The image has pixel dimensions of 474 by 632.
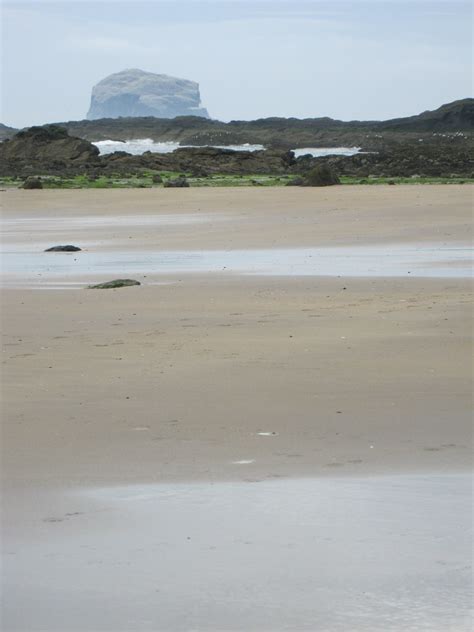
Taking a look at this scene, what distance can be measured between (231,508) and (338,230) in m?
15.7

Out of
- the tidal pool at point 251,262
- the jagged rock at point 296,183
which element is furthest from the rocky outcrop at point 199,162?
the tidal pool at point 251,262

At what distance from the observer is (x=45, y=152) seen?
58.5 metres

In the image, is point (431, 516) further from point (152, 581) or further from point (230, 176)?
point (230, 176)

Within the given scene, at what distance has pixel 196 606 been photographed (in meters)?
4.17

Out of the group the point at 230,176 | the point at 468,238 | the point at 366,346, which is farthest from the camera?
the point at 230,176

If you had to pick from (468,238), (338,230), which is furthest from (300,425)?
(338,230)

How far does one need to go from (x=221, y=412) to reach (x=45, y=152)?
173 ft

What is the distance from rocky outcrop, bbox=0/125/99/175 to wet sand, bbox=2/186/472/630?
113ft

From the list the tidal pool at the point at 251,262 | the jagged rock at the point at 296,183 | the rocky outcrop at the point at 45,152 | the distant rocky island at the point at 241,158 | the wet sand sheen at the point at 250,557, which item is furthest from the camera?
the rocky outcrop at the point at 45,152

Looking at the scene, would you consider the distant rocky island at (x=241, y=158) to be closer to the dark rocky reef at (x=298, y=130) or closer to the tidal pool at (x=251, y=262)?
the dark rocky reef at (x=298, y=130)

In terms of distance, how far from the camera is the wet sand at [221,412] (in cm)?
445

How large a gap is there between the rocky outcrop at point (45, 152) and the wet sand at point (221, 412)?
34461 millimetres

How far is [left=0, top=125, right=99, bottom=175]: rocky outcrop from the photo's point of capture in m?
49.2

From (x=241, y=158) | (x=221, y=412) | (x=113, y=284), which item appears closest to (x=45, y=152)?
(x=241, y=158)
